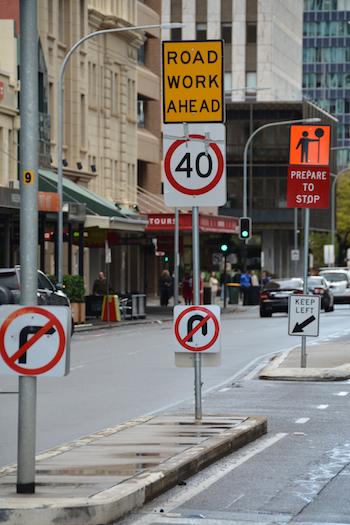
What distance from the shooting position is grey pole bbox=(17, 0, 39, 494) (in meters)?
10.4

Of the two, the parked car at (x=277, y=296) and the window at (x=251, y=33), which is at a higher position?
the window at (x=251, y=33)

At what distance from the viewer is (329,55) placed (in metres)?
166

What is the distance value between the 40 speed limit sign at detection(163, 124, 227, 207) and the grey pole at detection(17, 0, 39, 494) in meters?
4.88

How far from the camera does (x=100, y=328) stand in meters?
47.1

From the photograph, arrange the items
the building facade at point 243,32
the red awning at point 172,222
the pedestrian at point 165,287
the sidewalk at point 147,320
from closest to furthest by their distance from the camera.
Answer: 1. the sidewalk at point 147,320
2. the red awning at point 172,222
3. the pedestrian at point 165,287
4. the building facade at point 243,32

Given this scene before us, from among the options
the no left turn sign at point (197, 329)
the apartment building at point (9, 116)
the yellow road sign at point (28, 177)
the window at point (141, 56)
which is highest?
the window at point (141, 56)

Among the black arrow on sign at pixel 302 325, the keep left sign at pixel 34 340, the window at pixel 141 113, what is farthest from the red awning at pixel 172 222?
the keep left sign at pixel 34 340

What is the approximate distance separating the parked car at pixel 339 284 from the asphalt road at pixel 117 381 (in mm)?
28412

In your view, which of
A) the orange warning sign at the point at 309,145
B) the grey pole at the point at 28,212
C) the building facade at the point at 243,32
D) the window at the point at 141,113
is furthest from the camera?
the building facade at the point at 243,32

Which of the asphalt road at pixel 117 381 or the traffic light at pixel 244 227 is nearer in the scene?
the asphalt road at pixel 117 381

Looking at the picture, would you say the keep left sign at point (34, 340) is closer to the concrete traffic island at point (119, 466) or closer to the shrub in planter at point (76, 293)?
the concrete traffic island at point (119, 466)

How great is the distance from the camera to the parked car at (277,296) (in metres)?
55.4

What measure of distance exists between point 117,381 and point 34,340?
13802mm

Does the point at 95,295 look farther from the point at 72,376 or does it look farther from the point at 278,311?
the point at 72,376
